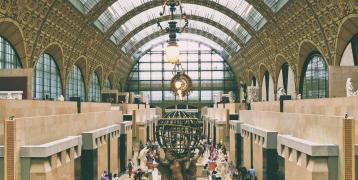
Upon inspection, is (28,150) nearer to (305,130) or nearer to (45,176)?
(45,176)

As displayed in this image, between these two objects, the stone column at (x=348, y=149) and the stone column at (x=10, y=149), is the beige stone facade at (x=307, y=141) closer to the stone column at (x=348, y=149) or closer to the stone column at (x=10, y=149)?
the stone column at (x=348, y=149)

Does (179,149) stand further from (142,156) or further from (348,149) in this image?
(142,156)

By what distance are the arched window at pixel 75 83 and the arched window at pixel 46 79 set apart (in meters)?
3.17

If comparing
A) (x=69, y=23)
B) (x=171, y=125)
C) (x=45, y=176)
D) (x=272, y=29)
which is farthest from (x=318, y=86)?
(x=171, y=125)

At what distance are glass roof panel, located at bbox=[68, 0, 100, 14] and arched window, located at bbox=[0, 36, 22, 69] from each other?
872cm

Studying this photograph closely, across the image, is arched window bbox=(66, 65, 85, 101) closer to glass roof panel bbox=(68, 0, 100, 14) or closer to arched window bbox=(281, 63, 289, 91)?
glass roof panel bbox=(68, 0, 100, 14)

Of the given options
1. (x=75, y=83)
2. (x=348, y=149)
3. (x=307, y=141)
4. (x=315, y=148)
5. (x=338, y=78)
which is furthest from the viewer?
(x=75, y=83)

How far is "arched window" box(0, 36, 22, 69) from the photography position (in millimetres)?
28359

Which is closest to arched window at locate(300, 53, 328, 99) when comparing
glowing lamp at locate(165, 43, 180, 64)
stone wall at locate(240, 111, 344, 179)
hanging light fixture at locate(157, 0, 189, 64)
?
stone wall at locate(240, 111, 344, 179)

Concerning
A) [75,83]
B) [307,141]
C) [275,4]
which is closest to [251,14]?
[275,4]

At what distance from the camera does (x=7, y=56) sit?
29078 millimetres

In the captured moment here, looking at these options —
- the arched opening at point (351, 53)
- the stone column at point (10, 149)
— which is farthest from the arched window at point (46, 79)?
the stone column at point (10, 149)

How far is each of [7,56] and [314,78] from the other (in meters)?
24.3

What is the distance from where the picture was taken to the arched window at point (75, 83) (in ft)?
147
